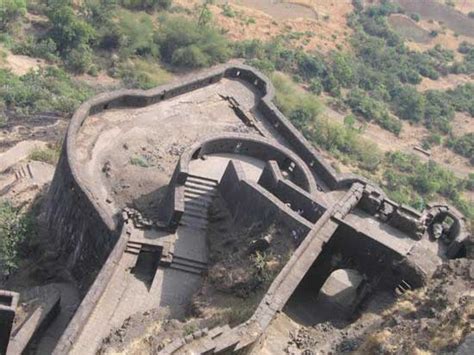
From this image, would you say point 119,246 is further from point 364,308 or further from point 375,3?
point 375,3

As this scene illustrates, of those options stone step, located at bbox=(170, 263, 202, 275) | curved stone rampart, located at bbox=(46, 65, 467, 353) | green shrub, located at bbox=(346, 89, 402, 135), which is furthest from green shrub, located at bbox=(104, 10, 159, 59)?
stone step, located at bbox=(170, 263, 202, 275)

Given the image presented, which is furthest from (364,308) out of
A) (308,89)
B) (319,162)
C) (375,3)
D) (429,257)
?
(375,3)

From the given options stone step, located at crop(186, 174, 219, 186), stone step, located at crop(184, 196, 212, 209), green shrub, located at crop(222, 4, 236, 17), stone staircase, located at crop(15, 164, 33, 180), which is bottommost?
green shrub, located at crop(222, 4, 236, 17)

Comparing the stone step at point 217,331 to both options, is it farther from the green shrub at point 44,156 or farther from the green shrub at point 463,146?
the green shrub at point 463,146

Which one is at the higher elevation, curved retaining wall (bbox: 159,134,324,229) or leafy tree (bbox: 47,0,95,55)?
curved retaining wall (bbox: 159,134,324,229)

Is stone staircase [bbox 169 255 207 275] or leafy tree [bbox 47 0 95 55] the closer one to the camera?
stone staircase [bbox 169 255 207 275]

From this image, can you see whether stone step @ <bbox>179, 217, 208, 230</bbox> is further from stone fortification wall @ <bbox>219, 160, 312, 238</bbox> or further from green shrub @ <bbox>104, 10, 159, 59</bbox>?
green shrub @ <bbox>104, 10, 159, 59</bbox>

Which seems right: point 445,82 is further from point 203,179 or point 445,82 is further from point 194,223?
point 194,223
